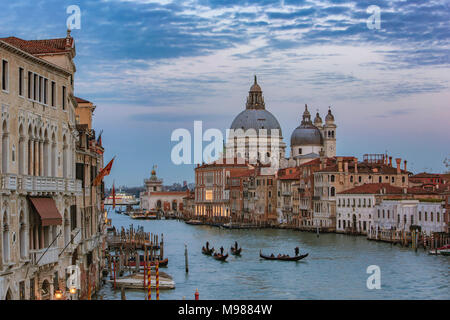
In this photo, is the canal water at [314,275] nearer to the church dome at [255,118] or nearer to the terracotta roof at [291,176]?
the terracotta roof at [291,176]

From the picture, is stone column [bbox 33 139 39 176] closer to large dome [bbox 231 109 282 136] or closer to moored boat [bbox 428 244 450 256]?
moored boat [bbox 428 244 450 256]

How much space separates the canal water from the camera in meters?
22.6

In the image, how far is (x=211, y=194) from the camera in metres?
82.9

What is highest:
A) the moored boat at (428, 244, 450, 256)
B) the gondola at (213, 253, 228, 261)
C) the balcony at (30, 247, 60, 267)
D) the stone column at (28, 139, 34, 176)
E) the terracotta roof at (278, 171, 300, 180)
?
the terracotta roof at (278, 171, 300, 180)

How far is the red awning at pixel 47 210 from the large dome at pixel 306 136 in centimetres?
7219

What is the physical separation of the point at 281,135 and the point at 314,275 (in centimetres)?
6618

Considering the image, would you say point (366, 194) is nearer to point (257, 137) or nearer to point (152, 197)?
point (257, 137)

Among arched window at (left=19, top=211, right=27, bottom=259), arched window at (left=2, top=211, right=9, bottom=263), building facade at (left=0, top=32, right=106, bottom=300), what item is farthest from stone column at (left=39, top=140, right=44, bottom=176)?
arched window at (left=2, top=211, right=9, bottom=263)

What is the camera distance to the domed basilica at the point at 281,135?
84375 millimetres

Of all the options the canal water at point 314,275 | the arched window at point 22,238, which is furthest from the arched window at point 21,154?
the canal water at point 314,275

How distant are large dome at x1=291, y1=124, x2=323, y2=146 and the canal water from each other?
148 feet

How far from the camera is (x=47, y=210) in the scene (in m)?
13.0

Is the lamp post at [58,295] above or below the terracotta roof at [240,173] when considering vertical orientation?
below
